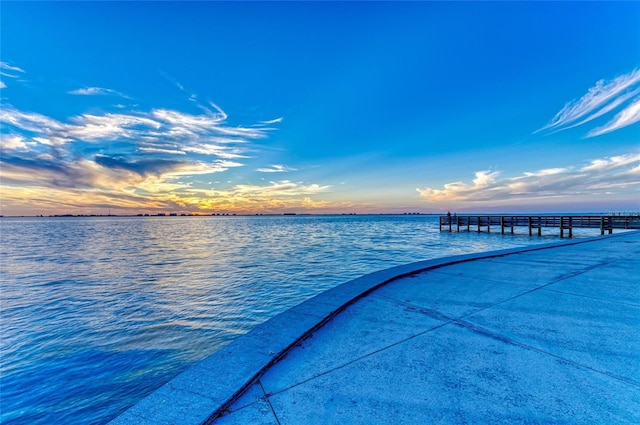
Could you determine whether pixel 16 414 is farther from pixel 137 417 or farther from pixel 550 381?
pixel 550 381

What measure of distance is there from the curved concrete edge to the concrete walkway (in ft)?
0.39

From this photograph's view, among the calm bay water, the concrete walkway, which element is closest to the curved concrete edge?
the concrete walkway

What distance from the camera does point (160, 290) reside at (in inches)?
445

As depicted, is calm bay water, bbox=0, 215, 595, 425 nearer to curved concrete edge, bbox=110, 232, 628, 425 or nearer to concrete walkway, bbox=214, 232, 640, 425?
curved concrete edge, bbox=110, 232, 628, 425

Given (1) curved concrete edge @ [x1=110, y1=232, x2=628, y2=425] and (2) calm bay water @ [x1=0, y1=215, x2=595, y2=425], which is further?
(2) calm bay water @ [x1=0, y1=215, x2=595, y2=425]

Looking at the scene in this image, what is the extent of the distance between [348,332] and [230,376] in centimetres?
152

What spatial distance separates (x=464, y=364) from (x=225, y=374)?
84.3 inches

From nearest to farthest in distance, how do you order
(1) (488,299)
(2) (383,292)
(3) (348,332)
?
(3) (348,332) → (1) (488,299) → (2) (383,292)

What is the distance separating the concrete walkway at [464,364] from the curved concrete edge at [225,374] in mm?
117

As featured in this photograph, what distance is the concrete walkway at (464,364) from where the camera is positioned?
7.41ft

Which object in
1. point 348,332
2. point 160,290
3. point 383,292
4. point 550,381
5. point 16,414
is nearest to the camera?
point 550,381

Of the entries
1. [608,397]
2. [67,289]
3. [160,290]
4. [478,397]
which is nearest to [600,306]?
[608,397]

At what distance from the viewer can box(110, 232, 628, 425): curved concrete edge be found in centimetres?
225

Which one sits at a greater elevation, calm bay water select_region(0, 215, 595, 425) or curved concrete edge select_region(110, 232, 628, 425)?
curved concrete edge select_region(110, 232, 628, 425)
